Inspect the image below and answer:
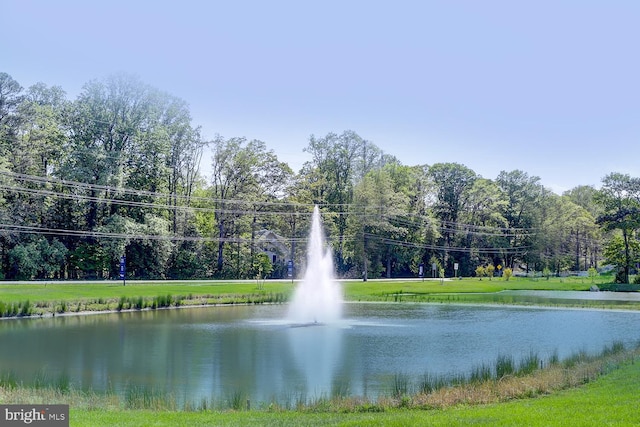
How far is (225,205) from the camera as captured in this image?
75.6 metres

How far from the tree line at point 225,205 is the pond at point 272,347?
82.8 feet

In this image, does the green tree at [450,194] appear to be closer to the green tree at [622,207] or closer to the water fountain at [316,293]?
the green tree at [622,207]

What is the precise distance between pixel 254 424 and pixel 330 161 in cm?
7942

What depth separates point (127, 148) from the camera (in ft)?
219

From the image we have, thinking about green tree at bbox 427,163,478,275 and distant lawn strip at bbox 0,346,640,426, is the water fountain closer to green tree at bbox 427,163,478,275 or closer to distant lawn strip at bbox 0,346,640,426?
distant lawn strip at bbox 0,346,640,426

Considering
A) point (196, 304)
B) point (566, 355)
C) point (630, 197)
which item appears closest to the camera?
point (566, 355)

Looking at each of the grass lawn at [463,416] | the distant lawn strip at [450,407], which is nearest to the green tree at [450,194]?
the distant lawn strip at [450,407]

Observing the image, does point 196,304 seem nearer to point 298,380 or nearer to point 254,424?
point 298,380

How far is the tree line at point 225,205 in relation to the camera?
59.9m

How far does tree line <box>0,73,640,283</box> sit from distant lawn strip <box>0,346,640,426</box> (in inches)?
1837

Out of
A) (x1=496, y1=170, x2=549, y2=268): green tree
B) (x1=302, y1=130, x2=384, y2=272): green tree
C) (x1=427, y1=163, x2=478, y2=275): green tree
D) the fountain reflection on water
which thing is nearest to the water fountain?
the fountain reflection on water

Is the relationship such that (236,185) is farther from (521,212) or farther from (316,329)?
(521,212)

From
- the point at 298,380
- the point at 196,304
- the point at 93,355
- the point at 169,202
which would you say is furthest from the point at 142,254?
the point at 298,380

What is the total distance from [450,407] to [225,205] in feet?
210
